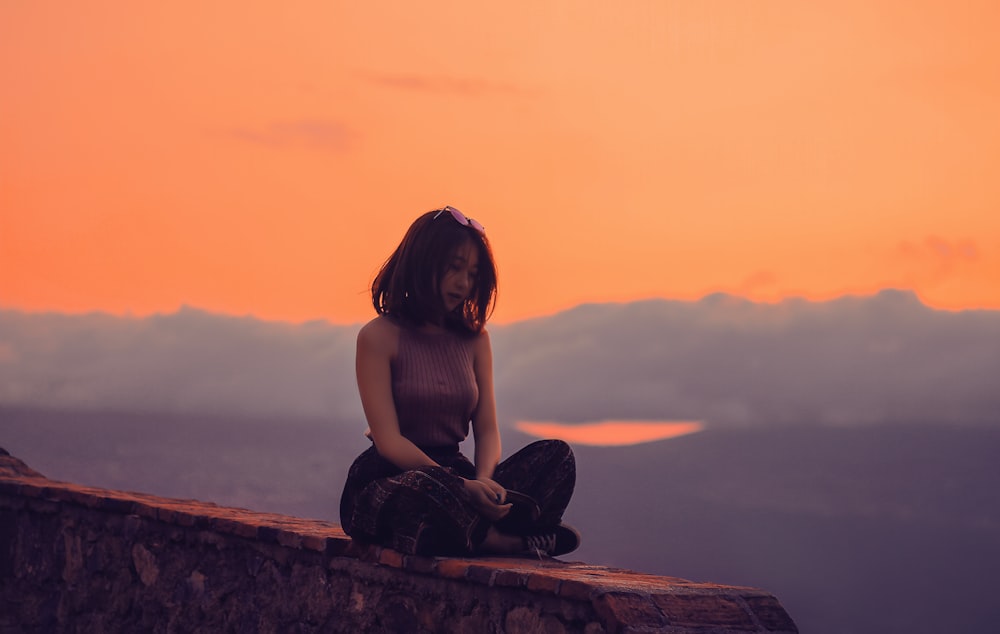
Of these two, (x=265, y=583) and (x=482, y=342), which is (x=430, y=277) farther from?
(x=265, y=583)

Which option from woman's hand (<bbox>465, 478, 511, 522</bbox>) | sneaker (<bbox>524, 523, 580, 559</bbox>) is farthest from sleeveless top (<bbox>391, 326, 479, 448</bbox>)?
sneaker (<bbox>524, 523, 580, 559</bbox>)

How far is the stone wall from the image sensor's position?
10.4 feet

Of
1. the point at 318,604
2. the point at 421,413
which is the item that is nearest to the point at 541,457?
the point at 421,413

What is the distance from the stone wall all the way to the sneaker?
7 centimetres

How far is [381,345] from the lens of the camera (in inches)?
150

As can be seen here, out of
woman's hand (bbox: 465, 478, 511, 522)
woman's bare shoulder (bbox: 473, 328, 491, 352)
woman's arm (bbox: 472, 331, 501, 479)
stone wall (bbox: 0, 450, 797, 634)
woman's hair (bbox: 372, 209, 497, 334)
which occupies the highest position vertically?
woman's hair (bbox: 372, 209, 497, 334)

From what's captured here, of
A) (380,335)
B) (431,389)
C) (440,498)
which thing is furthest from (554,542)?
(380,335)

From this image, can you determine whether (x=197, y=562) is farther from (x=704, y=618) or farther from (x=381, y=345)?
(x=704, y=618)

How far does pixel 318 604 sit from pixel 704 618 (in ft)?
4.97

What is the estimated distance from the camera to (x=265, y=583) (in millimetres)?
4367

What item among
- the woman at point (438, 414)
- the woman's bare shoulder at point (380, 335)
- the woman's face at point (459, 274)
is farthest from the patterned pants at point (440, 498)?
the woman's face at point (459, 274)

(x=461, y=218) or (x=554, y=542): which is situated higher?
(x=461, y=218)

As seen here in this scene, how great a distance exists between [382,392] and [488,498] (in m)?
0.50

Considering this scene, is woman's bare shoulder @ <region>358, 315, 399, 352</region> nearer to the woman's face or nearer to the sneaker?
the woman's face
